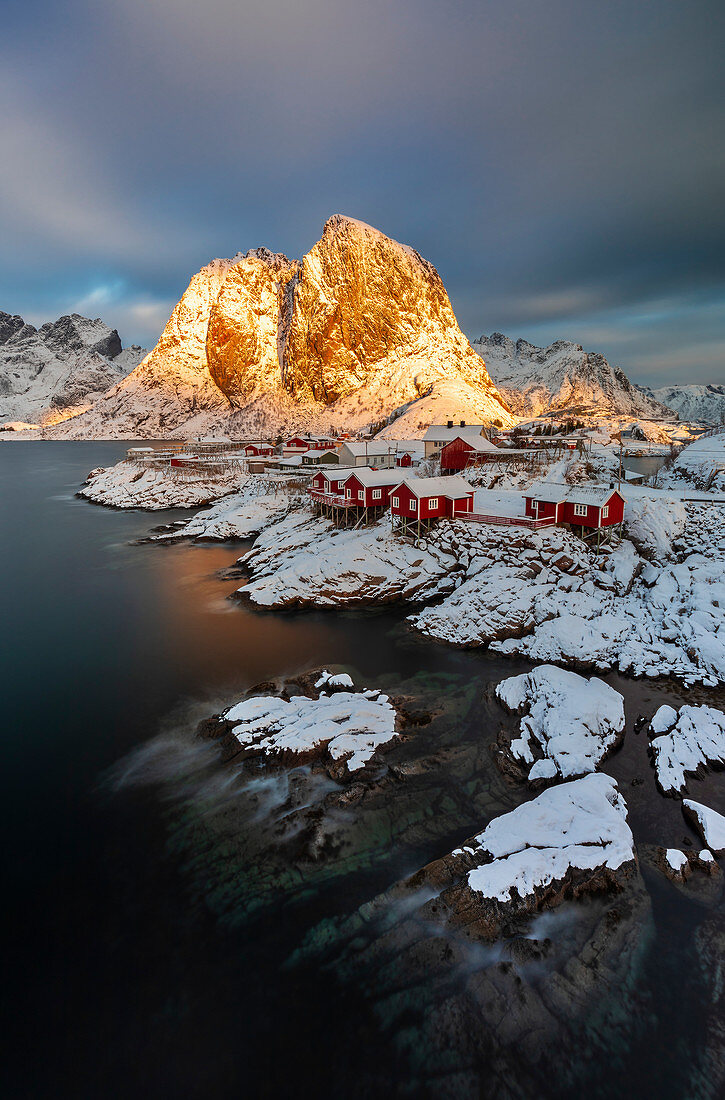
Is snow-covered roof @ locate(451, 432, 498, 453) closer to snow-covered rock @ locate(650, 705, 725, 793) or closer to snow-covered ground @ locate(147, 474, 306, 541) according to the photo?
snow-covered ground @ locate(147, 474, 306, 541)

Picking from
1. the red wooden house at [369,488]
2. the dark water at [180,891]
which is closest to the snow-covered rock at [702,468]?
the red wooden house at [369,488]

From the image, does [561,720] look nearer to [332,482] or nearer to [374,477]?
[374,477]

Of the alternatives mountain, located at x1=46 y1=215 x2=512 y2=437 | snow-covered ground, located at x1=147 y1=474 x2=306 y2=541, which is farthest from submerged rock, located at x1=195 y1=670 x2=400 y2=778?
mountain, located at x1=46 y1=215 x2=512 y2=437

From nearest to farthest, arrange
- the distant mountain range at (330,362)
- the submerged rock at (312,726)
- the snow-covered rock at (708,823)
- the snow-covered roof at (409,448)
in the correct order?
1. the snow-covered rock at (708,823)
2. the submerged rock at (312,726)
3. the snow-covered roof at (409,448)
4. the distant mountain range at (330,362)

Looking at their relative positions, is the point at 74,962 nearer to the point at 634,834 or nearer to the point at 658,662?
the point at 634,834

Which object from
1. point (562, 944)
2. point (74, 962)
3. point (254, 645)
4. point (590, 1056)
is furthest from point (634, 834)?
point (254, 645)

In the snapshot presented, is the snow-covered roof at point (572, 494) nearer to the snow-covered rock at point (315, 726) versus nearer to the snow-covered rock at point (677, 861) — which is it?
the snow-covered rock at point (315, 726)
